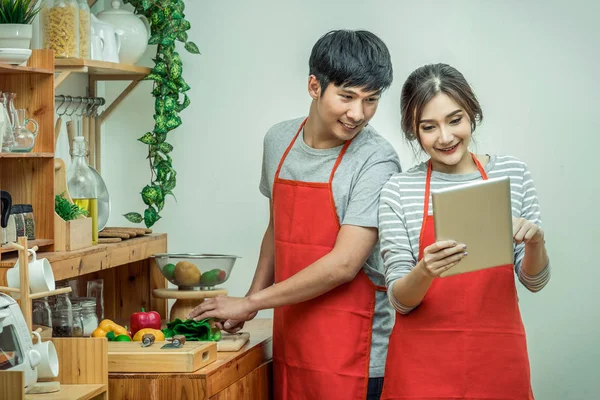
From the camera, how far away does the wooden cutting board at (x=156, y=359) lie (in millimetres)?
1998

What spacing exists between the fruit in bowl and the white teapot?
26.8 inches

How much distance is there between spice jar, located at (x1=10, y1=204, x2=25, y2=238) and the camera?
2.10 metres

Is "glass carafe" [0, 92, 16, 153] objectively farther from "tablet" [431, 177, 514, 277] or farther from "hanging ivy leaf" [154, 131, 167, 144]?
"tablet" [431, 177, 514, 277]

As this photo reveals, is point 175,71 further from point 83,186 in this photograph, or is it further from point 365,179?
point 365,179

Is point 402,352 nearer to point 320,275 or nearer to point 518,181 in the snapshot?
point 320,275

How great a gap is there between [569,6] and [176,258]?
62.2 inches

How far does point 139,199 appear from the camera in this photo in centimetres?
324

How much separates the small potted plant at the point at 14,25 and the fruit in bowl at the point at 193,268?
728 mm

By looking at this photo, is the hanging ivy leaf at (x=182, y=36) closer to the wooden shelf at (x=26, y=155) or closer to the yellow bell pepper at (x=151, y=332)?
the wooden shelf at (x=26, y=155)

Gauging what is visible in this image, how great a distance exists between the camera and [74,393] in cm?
177

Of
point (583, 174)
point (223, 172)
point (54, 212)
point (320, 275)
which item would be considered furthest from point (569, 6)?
point (54, 212)

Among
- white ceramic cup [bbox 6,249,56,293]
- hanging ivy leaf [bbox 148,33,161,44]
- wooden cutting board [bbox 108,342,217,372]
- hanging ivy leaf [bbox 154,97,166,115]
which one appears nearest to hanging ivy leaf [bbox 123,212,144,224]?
hanging ivy leaf [bbox 154,97,166,115]

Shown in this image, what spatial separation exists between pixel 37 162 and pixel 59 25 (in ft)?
1.40

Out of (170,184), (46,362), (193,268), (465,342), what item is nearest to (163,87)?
(170,184)
